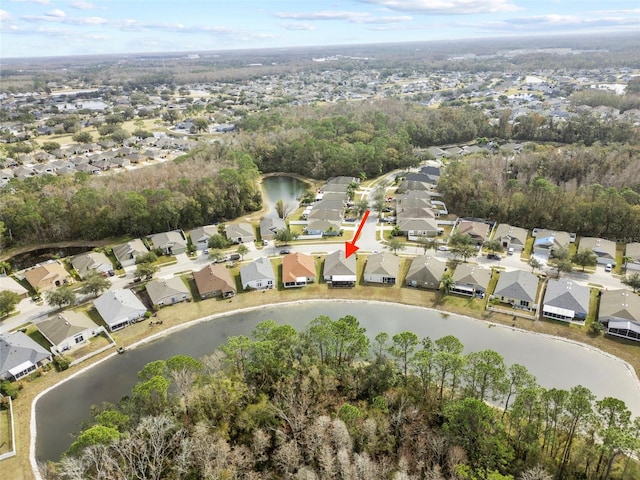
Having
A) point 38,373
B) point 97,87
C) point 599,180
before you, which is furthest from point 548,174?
point 97,87

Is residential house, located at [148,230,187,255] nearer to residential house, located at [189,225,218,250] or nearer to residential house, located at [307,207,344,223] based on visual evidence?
residential house, located at [189,225,218,250]

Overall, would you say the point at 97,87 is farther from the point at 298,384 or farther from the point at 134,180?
the point at 298,384

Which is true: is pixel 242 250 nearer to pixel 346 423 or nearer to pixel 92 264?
pixel 92 264

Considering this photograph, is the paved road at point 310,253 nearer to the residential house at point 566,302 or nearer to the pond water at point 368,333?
the residential house at point 566,302

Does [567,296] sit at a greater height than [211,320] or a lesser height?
greater

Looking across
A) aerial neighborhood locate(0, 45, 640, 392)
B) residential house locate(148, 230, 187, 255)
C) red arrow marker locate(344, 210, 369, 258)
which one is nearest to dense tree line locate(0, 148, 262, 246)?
aerial neighborhood locate(0, 45, 640, 392)

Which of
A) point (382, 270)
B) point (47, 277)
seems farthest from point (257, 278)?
point (47, 277)

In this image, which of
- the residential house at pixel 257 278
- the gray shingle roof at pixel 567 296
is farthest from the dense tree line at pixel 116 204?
the gray shingle roof at pixel 567 296
